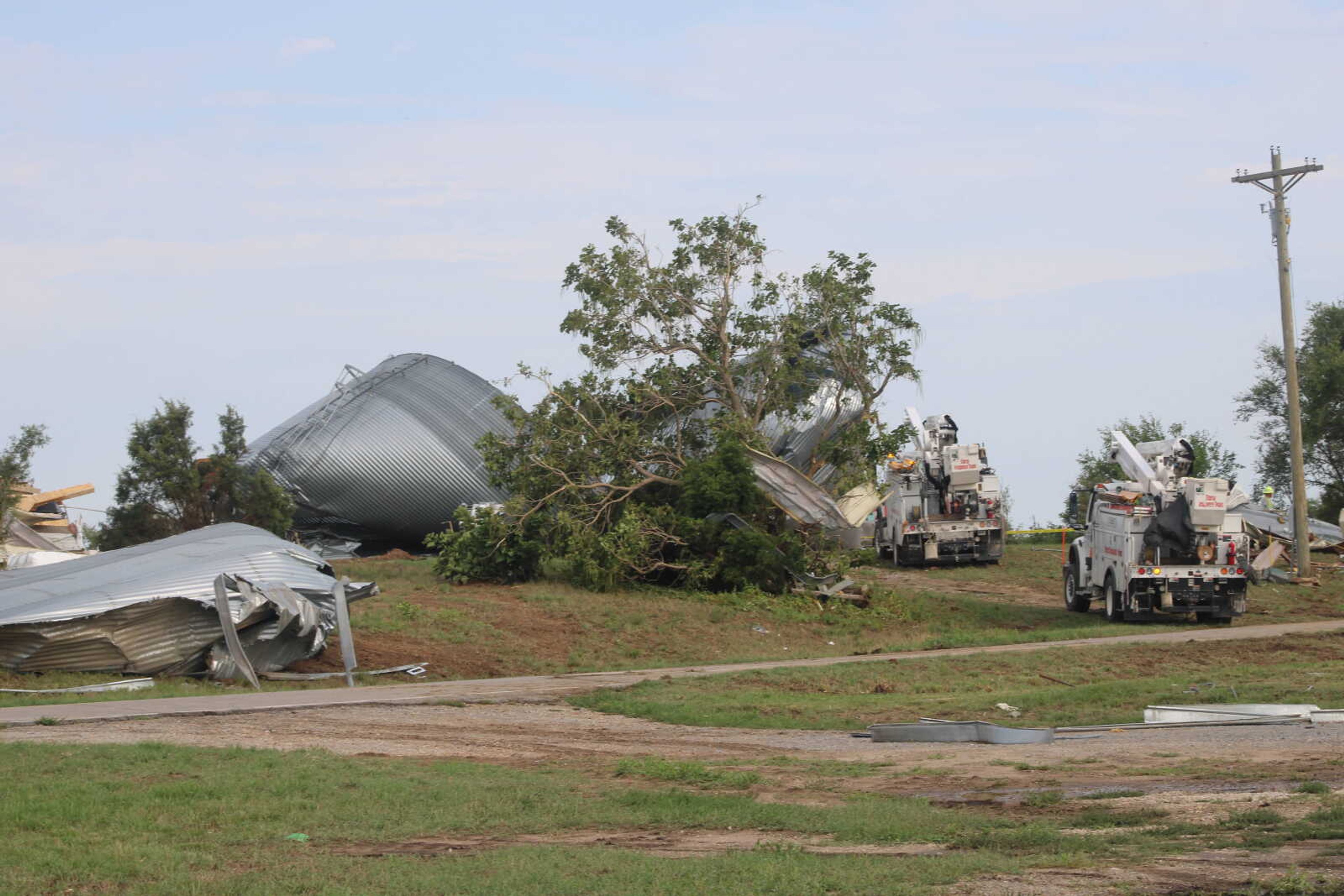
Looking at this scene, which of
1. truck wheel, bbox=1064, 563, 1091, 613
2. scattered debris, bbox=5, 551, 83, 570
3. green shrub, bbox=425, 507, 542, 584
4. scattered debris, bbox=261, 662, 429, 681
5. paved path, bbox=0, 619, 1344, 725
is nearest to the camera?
paved path, bbox=0, 619, 1344, 725

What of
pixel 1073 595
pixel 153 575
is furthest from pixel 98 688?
pixel 1073 595

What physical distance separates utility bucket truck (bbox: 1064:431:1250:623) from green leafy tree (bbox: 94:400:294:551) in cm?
2305

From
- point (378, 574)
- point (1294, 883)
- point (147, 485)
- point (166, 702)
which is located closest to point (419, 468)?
point (147, 485)

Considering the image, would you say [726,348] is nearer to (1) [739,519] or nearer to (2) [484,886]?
(1) [739,519]

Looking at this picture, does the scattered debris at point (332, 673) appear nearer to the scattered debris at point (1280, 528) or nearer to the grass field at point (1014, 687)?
the grass field at point (1014, 687)

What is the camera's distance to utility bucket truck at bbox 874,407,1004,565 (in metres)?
37.2

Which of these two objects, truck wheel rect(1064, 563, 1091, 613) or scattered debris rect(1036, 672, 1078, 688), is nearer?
scattered debris rect(1036, 672, 1078, 688)

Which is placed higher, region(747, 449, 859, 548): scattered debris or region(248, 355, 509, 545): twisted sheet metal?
region(248, 355, 509, 545): twisted sheet metal

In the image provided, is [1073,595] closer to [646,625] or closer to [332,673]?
[646,625]

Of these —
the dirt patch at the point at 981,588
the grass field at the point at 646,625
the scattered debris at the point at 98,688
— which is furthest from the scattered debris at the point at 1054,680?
the scattered debris at the point at 98,688

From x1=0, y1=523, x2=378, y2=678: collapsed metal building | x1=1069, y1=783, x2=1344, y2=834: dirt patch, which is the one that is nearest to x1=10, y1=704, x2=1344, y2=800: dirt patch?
x1=1069, y1=783, x2=1344, y2=834: dirt patch

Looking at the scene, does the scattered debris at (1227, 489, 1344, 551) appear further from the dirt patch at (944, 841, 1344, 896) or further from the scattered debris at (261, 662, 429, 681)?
the dirt patch at (944, 841, 1344, 896)

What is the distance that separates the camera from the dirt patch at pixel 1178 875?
269 inches

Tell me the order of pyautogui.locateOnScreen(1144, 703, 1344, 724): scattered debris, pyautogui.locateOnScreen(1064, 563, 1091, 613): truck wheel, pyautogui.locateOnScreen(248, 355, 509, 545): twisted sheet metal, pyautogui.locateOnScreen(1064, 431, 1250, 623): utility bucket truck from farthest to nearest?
1. pyautogui.locateOnScreen(248, 355, 509, 545): twisted sheet metal
2. pyautogui.locateOnScreen(1064, 563, 1091, 613): truck wheel
3. pyautogui.locateOnScreen(1064, 431, 1250, 623): utility bucket truck
4. pyautogui.locateOnScreen(1144, 703, 1344, 724): scattered debris
